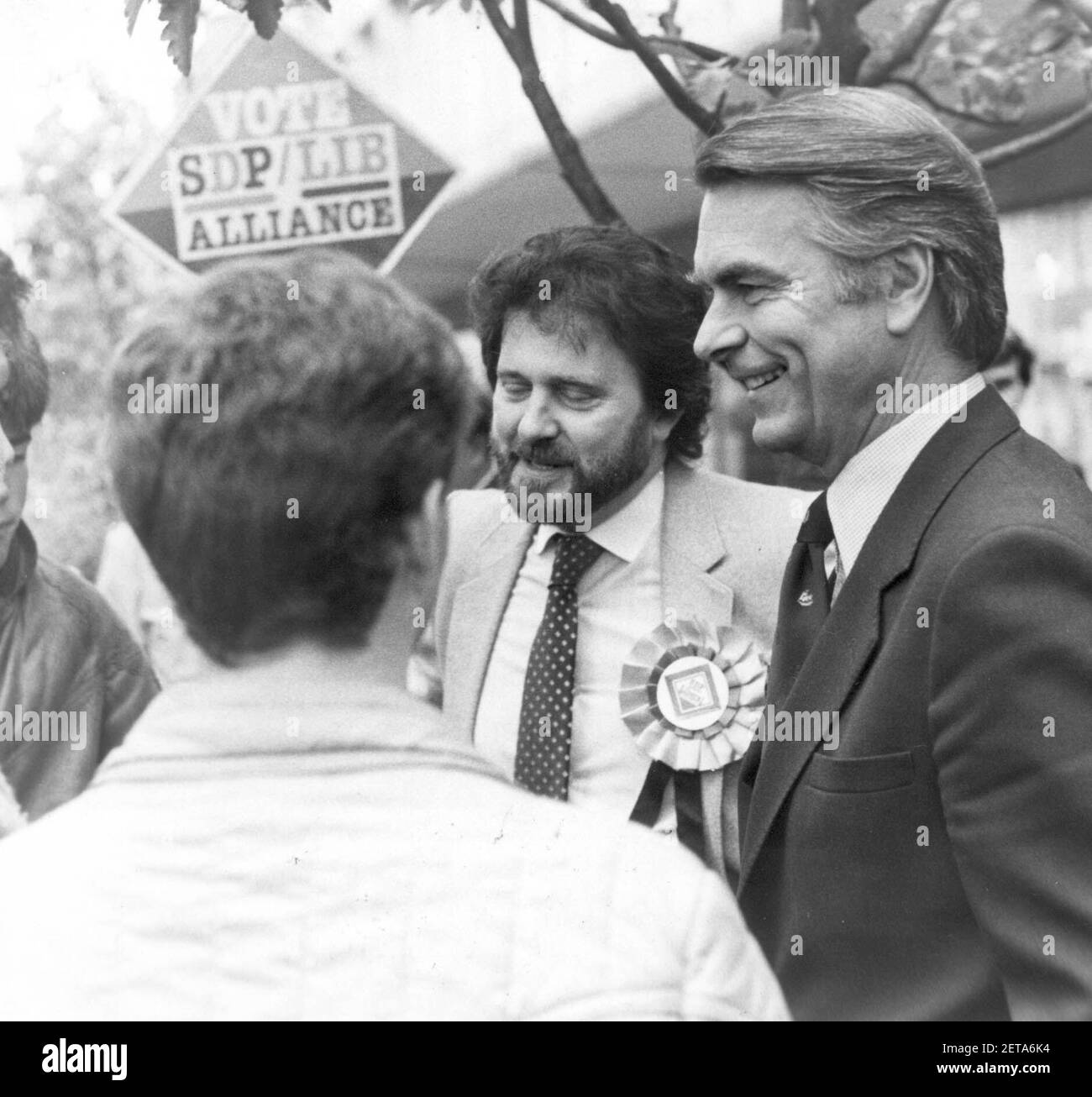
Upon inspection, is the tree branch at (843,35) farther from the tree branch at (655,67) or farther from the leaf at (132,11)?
the leaf at (132,11)

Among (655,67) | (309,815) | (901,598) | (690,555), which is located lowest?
(309,815)

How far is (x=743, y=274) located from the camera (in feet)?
6.79

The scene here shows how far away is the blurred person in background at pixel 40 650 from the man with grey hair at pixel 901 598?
1.10 metres

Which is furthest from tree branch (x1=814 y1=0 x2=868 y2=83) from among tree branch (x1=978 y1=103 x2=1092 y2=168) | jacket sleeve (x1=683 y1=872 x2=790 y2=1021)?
jacket sleeve (x1=683 y1=872 x2=790 y2=1021)

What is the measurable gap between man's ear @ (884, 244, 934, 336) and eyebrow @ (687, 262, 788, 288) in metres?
0.14

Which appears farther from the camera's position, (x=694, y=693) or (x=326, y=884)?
(x=694, y=693)

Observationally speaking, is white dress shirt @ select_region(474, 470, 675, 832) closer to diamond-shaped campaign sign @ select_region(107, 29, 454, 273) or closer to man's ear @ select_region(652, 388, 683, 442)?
man's ear @ select_region(652, 388, 683, 442)

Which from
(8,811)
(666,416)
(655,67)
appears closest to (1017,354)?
(666,416)

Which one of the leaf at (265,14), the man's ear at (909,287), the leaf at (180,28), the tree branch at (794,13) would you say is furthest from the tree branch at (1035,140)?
the leaf at (180,28)

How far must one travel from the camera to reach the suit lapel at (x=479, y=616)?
91.7 inches

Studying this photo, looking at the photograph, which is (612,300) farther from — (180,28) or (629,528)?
(180,28)

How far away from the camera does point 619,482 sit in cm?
232

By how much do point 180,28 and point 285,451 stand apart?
4.45 feet

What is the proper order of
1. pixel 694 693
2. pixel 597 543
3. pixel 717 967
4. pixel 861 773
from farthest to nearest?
pixel 597 543, pixel 694 693, pixel 861 773, pixel 717 967
